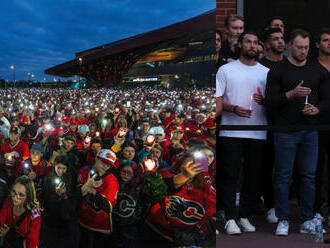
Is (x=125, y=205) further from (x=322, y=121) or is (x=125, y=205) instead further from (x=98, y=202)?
(x=322, y=121)

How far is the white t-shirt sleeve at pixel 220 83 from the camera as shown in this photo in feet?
9.06

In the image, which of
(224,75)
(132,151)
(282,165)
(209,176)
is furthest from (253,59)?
(132,151)

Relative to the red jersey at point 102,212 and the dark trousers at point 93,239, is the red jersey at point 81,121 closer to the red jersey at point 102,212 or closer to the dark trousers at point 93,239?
the red jersey at point 102,212

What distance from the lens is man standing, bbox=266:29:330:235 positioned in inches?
106

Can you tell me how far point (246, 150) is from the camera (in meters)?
2.79

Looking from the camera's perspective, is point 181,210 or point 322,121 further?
point 181,210

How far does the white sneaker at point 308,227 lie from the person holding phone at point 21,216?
2.81 m

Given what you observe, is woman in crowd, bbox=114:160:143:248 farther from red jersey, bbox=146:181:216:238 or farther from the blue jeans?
the blue jeans

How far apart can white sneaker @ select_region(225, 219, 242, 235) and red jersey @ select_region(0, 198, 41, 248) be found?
2074 mm

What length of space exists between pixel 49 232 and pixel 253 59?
3.00 metres

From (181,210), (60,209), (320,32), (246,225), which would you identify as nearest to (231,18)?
(320,32)

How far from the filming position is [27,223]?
3043mm

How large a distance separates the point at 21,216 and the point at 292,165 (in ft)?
9.40

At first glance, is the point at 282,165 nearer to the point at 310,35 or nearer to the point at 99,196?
the point at 310,35
